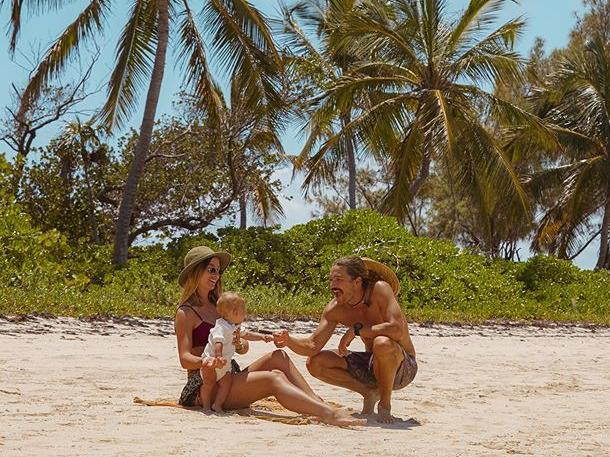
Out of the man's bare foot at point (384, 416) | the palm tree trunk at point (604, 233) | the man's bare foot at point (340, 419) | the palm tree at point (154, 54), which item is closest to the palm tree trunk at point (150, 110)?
the palm tree at point (154, 54)

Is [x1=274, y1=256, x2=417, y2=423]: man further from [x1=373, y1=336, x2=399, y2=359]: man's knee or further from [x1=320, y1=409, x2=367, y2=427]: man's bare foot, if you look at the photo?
[x1=320, y1=409, x2=367, y2=427]: man's bare foot

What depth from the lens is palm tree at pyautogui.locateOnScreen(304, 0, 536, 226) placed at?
65.1 ft

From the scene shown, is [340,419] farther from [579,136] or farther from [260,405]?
[579,136]

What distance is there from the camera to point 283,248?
17.5 meters

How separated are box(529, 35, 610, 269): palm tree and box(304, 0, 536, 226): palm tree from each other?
218 inches

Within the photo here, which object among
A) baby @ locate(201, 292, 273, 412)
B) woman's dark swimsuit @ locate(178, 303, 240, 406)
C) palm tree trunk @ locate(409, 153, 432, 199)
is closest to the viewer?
baby @ locate(201, 292, 273, 412)

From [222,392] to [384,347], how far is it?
3.22 ft

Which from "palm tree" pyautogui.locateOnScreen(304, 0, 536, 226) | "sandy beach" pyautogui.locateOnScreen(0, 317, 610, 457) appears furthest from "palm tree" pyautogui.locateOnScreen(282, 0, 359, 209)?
"sandy beach" pyautogui.locateOnScreen(0, 317, 610, 457)

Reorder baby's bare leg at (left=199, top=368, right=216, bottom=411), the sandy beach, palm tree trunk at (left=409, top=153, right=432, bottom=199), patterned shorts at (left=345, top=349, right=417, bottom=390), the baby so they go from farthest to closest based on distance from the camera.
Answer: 1. palm tree trunk at (left=409, top=153, right=432, bottom=199)
2. patterned shorts at (left=345, top=349, right=417, bottom=390)
3. baby's bare leg at (left=199, top=368, right=216, bottom=411)
4. the baby
5. the sandy beach

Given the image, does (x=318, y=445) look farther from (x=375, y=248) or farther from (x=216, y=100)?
(x=216, y=100)

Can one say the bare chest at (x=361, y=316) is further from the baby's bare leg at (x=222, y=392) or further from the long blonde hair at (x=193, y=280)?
the long blonde hair at (x=193, y=280)

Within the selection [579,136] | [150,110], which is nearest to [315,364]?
[150,110]

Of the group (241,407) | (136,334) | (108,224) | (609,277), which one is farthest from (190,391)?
(609,277)

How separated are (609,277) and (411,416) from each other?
16680mm
